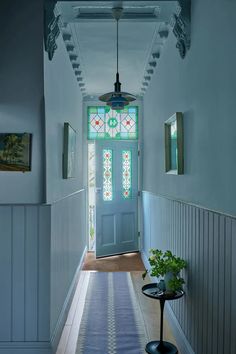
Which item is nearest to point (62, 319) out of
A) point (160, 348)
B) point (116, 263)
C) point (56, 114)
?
point (160, 348)

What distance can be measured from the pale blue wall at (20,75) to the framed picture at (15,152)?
44mm

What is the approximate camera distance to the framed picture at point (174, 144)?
9.55ft

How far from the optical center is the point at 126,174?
631 cm

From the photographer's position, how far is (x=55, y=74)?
10.4 ft

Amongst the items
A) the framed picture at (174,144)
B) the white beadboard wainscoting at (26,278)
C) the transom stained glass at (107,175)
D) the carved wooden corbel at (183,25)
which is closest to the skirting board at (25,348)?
the white beadboard wainscoting at (26,278)

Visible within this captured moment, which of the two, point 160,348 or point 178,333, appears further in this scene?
point 178,333

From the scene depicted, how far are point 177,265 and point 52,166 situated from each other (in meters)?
1.28

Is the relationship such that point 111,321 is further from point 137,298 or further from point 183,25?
point 183,25

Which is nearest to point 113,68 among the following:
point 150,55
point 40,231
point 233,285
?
point 150,55

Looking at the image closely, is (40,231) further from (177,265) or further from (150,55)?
(150,55)

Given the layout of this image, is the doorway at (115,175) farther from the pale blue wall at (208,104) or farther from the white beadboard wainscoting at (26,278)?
the white beadboard wainscoting at (26,278)

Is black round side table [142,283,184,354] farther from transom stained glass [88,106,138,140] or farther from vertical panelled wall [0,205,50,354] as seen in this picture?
transom stained glass [88,106,138,140]

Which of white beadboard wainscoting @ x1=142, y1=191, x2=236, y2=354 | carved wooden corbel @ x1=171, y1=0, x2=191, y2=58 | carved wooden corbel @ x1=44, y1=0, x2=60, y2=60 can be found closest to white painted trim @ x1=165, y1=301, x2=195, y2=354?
white beadboard wainscoting @ x1=142, y1=191, x2=236, y2=354

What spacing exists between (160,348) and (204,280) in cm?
83
